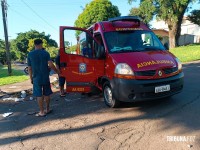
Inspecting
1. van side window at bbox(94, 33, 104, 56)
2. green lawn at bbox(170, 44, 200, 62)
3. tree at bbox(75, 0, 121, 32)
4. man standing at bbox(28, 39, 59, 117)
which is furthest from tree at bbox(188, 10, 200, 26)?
man standing at bbox(28, 39, 59, 117)

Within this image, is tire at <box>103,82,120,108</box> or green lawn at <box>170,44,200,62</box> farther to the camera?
green lawn at <box>170,44,200,62</box>

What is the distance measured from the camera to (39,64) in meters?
6.08

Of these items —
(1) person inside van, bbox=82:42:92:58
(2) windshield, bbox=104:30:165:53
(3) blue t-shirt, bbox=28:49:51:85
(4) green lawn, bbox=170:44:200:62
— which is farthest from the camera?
(4) green lawn, bbox=170:44:200:62

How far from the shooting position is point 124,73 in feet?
18.5

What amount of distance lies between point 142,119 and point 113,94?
95cm

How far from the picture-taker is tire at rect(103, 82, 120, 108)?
621cm

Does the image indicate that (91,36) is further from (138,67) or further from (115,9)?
(115,9)

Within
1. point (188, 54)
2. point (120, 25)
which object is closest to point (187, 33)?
point (188, 54)

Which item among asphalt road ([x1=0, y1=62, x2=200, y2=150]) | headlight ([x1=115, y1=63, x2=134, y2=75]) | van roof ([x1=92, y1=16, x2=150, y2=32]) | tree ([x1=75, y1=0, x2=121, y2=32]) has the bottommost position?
asphalt road ([x1=0, y1=62, x2=200, y2=150])

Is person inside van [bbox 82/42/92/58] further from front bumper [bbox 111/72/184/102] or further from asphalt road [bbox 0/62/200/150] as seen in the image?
asphalt road [bbox 0/62/200/150]

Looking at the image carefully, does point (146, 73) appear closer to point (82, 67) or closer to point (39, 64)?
point (82, 67)

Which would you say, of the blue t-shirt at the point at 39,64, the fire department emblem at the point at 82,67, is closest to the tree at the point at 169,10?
the fire department emblem at the point at 82,67

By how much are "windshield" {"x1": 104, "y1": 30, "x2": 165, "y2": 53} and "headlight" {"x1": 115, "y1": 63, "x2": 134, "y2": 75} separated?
66cm

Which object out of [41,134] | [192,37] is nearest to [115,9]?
[192,37]
